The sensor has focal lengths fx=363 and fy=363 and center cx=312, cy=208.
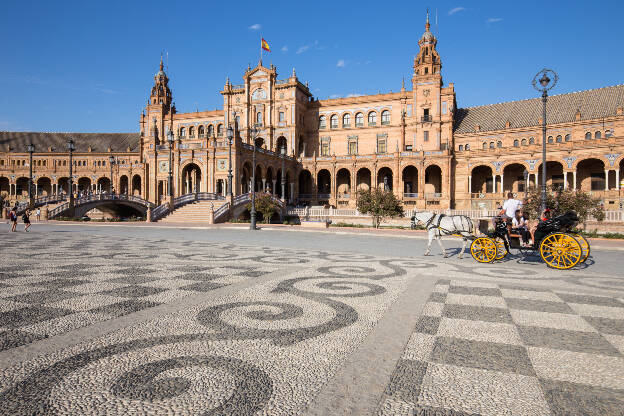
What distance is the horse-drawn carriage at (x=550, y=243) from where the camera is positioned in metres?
8.80

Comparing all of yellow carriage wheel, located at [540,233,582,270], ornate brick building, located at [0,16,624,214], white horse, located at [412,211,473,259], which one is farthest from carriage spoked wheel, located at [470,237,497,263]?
ornate brick building, located at [0,16,624,214]

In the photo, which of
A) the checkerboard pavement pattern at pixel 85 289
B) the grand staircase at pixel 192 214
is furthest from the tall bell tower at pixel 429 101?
the checkerboard pavement pattern at pixel 85 289

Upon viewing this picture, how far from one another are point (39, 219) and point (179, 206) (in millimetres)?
12525

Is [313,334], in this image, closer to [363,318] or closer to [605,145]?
[363,318]

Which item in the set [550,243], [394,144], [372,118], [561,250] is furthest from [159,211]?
[372,118]

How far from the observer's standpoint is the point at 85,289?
5949 millimetres

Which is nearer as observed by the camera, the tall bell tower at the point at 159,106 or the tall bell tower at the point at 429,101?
the tall bell tower at the point at 429,101

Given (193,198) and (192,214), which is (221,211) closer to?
(192,214)

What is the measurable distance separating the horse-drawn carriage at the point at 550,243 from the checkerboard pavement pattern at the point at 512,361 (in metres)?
3.61

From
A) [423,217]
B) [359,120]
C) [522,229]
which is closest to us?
[522,229]

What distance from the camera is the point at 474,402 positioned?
8.75ft

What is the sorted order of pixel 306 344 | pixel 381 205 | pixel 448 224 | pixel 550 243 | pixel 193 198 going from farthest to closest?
pixel 193 198 → pixel 381 205 → pixel 448 224 → pixel 550 243 → pixel 306 344

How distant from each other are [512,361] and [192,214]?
33.0 meters

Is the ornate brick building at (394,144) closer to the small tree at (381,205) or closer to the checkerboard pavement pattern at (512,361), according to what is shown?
the small tree at (381,205)
